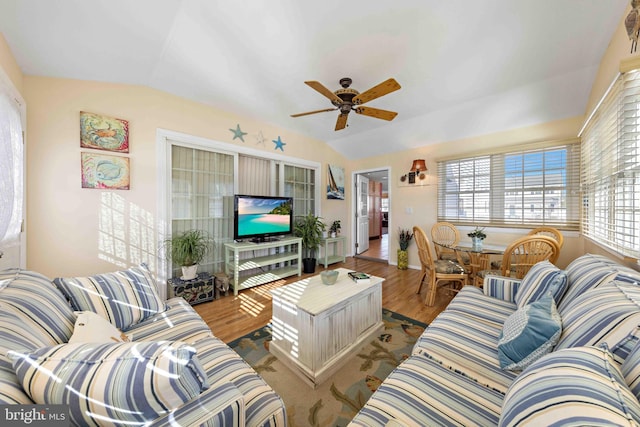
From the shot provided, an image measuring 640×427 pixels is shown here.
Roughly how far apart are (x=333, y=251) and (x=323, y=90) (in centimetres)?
355

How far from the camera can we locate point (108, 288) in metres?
1.43

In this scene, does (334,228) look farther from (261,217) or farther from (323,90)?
(323,90)

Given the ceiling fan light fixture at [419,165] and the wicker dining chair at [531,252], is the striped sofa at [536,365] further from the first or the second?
the ceiling fan light fixture at [419,165]

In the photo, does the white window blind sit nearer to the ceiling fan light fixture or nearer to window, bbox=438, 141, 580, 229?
window, bbox=438, 141, 580, 229

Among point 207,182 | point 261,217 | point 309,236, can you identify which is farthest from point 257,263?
point 207,182

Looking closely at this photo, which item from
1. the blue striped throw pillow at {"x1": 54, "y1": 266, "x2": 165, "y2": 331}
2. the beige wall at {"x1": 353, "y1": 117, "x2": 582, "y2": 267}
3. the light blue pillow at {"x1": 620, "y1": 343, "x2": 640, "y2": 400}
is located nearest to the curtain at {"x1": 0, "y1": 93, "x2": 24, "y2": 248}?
the blue striped throw pillow at {"x1": 54, "y1": 266, "x2": 165, "y2": 331}

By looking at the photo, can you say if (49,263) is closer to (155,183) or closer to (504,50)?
(155,183)

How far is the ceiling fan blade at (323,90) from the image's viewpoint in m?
2.03

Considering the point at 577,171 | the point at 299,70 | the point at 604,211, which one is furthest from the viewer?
the point at 577,171

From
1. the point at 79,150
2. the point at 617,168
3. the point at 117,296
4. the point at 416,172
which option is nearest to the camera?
the point at 117,296

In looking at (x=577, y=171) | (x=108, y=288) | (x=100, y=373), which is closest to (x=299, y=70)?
(x=108, y=288)

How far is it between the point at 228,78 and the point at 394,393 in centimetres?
319

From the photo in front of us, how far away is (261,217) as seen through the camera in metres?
3.52

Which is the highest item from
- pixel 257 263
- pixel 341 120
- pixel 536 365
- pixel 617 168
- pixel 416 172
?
pixel 341 120
